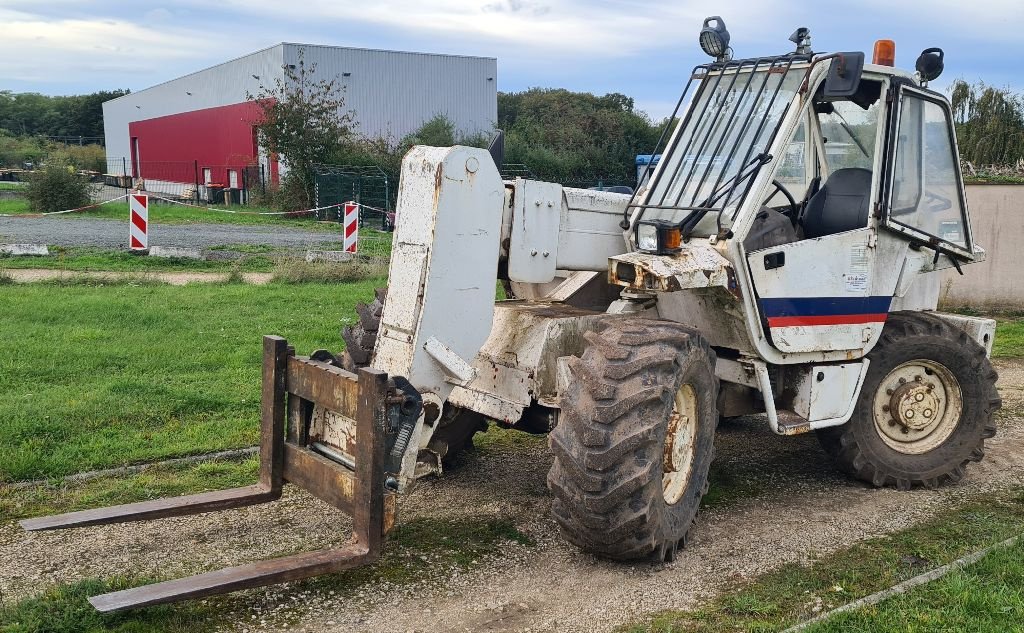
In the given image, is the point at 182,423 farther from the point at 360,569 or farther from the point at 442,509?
the point at 360,569

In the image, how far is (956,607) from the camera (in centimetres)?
455

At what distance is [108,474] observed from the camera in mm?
6426

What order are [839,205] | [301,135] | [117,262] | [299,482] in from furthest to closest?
[301,135] < [117,262] < [839,205] < [299,482]

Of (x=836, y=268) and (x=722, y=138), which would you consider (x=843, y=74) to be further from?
(x=836, y=268)

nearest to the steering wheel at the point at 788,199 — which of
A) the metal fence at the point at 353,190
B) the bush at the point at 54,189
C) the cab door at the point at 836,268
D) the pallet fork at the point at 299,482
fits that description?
the cab door at the point at 836,268

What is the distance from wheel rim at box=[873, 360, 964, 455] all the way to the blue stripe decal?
0.54 meters

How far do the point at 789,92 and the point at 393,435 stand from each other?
3183 millimetres

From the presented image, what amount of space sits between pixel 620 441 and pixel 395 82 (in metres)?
35.5

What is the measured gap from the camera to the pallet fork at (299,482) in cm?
435

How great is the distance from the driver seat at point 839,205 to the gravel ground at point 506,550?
1724 mm

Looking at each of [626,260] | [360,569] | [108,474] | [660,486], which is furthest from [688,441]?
[108,474]

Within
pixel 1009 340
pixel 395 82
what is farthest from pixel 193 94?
pixel 1009 340

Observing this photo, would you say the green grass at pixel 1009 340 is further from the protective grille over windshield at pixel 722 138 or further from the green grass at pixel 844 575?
the protective grille over windshield at pixel 722 138

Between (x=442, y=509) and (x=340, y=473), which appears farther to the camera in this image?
(x=442, y=509)
